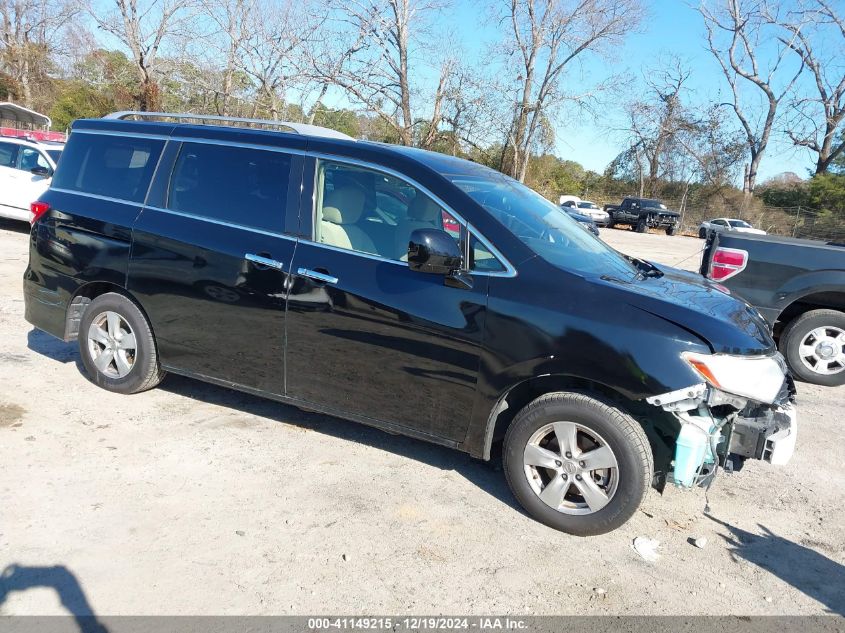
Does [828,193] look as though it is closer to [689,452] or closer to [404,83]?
[404,83]

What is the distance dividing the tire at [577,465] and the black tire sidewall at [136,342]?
8.75 ft

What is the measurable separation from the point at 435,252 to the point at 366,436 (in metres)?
1.60

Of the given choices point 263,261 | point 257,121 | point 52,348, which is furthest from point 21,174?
point 263,261

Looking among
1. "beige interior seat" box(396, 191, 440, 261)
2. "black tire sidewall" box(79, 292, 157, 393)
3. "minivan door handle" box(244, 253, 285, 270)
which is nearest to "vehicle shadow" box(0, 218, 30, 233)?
"black tire sidewall" box(79, 292, 157, 393)

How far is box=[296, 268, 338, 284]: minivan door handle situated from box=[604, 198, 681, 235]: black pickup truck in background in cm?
3738

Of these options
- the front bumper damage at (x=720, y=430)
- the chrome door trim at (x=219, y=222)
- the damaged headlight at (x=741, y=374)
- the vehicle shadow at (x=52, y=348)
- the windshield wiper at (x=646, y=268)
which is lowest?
the vehicle shadow at (x=52, y=348)

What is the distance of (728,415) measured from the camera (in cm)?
335

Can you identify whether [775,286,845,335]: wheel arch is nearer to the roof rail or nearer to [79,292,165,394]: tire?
the roof rail

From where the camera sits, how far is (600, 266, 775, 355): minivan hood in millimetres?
3170

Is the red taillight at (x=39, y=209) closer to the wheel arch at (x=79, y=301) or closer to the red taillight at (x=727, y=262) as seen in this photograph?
the wheel arch at (x=79, y=301)

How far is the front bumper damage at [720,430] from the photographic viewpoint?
3143mm

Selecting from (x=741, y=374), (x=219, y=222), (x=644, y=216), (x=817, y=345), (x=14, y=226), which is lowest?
(x=14, y=226)

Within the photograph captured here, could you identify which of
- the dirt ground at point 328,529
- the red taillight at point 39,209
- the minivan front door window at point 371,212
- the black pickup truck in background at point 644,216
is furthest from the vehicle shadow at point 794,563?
the black pickup truck in background at point 644,216

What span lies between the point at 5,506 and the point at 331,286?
1998 millimetres
